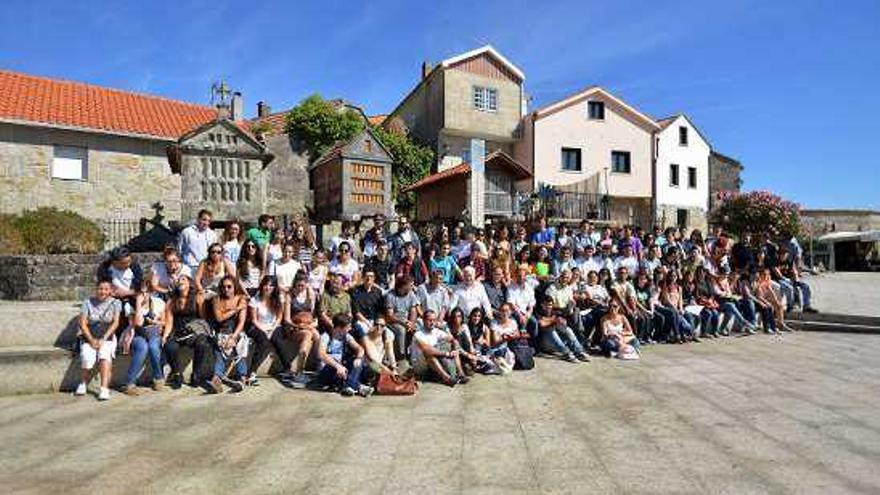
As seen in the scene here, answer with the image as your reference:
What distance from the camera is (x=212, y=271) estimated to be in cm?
768

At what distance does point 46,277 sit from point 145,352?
12.6 ft

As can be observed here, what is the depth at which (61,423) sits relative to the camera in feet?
18.3

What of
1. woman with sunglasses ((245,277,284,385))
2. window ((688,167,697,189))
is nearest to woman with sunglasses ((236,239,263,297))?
woman with sunglasses ((245,277,284,385))

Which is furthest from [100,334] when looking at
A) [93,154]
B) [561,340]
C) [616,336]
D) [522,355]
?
[93,154]

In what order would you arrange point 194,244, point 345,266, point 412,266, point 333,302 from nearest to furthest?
point 333,302, point 194,244, point 345,266, point 412,266

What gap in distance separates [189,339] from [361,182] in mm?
6398

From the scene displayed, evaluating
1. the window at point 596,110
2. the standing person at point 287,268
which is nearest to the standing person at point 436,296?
the standing person at point 287,268

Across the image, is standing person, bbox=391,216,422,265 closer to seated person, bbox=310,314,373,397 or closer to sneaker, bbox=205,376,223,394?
seated person, bbox=310,314,373,397

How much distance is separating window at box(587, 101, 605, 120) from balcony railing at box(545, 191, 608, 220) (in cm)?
488

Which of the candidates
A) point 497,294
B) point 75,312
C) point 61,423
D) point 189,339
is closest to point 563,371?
point 497,294

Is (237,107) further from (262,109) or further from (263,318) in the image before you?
(263,318)

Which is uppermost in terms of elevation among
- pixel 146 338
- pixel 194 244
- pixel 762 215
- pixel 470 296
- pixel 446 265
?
pixel 762 215

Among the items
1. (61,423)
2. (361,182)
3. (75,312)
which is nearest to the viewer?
(61,423)

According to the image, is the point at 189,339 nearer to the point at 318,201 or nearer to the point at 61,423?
the point at 61,423
